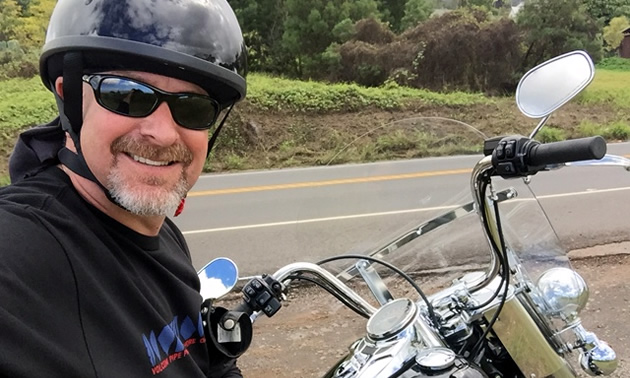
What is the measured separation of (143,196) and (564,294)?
3.59 ft

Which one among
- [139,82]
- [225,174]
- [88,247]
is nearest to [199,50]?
[139,82]

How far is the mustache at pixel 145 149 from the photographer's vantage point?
1.41m

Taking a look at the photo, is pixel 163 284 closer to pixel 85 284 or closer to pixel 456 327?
pixel 85 284

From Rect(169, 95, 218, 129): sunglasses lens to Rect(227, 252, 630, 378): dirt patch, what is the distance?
2.15 meters

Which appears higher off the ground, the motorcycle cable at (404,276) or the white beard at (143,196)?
the white beard at (143,196)

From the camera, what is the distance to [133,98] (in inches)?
55.2

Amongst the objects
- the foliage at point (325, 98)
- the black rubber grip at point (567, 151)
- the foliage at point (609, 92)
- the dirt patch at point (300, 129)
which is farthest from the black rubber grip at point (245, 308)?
the foliage at point (609, 92)

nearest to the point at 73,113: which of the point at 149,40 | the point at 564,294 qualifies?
the point at 149,40

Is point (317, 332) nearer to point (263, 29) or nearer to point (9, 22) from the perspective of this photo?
point (9, 22)

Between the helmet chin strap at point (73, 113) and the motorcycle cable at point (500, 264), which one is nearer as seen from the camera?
the helmet chin strap at point (73, 113)

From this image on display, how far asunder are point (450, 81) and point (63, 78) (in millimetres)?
18996

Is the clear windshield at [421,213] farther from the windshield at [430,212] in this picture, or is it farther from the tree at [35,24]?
the tree at [35,24]

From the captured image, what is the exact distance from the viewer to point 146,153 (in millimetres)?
1427

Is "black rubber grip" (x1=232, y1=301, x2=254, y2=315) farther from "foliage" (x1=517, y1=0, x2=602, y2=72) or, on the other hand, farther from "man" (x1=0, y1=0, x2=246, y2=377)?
"foliage" (x1=517, y1=0, x2=602, y2=72)
